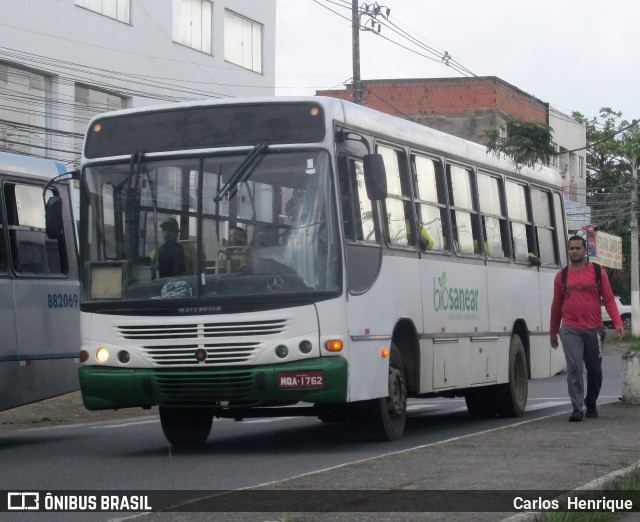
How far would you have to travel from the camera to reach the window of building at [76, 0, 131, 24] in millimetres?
33000

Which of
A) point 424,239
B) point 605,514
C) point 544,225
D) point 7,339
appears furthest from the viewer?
point 544,225

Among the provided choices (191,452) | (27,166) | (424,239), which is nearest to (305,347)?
(191,452)

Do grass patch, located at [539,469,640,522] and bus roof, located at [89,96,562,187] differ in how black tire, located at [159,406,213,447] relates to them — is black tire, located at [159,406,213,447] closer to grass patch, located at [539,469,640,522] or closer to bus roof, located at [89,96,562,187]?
bus roof, located at [89,96,562,187]

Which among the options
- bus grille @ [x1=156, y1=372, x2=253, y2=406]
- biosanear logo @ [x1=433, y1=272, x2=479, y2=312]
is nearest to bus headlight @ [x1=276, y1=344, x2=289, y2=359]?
bus grille @ [x1=156, y1=372, x2=253, y2=406]

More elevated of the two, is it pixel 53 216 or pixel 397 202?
pixel 397 202

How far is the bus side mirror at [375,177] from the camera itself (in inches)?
458

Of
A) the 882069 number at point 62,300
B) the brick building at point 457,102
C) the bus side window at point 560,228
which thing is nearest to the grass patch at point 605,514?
the 882069 number at point 62,300

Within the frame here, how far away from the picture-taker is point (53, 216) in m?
12.5

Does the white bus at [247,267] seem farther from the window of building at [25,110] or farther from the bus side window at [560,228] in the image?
the window of building at [25,110]

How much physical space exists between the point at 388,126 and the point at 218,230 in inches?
95.2

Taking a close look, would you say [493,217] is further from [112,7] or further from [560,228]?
[112,7]

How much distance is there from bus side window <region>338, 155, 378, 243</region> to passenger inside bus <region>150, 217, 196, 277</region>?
1.35 m

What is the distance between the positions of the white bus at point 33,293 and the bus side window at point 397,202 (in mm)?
3338

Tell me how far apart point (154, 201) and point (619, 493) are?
514 centimetres
